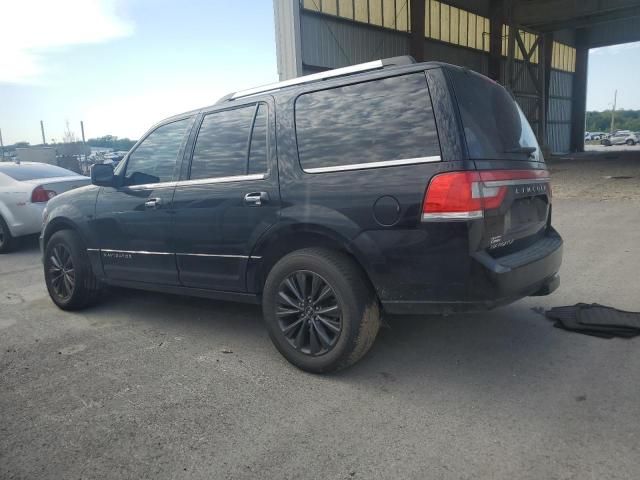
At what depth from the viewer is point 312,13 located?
16859 millimetres

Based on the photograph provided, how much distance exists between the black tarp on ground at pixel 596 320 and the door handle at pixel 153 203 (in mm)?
3363

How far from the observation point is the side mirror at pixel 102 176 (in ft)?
14.3

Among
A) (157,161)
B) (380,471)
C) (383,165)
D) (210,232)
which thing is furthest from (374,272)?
(157,161)

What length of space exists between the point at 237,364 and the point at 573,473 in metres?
2.16

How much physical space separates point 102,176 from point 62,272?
1.17 m

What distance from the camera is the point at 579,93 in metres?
37.3

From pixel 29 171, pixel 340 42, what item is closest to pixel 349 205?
pixel 29 171

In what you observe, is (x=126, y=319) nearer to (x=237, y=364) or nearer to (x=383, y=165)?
(x=237, y=364)

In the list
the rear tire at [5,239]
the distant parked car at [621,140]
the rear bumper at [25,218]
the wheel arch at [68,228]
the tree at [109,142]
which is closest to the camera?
the wheel arch at [68,228]

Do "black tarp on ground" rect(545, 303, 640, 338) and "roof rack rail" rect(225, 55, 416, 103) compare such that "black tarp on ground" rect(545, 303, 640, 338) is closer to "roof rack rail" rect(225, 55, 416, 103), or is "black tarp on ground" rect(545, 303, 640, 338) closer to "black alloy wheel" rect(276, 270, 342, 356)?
"black alloy wheel" rect(276, 270, 342, 356)

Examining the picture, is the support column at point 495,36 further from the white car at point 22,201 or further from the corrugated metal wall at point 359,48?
the white car at point 22,201

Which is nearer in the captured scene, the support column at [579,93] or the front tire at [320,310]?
the front tire at [320,310]

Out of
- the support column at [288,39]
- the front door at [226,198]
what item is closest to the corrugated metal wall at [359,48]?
the support column at [288,39]

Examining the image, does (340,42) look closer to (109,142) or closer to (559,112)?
(559,112)
